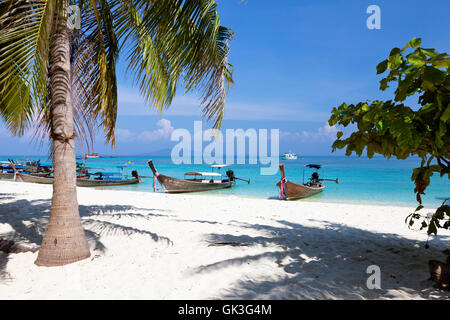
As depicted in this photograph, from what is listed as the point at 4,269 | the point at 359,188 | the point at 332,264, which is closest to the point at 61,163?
the point at 4,269

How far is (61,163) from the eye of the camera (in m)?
3.32

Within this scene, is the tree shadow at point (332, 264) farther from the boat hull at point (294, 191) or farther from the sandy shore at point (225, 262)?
the boat hull at point (294, 191)

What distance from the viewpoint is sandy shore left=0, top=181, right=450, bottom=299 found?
270cm

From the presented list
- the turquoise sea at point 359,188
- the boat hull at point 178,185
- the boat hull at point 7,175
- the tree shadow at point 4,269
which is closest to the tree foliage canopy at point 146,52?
the tree shadow at point 4,269

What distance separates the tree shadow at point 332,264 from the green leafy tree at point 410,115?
32.5 inches

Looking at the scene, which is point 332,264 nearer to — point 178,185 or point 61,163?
point 61,163

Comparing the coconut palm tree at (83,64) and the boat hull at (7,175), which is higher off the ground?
the coconut palm tree at (83,64)

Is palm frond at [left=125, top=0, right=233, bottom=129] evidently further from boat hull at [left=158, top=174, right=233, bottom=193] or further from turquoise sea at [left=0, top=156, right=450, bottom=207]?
boat hull at [left=158, top=174, right=233, bottom=193]

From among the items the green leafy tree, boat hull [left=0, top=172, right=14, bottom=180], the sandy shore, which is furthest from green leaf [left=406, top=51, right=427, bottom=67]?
boat hull [left=0, top=172, right=14, bottom=180]

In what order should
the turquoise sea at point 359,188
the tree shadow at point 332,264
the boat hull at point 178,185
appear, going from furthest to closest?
1. the boat hull at point 178,185
2. the turquoise sea at point 359,188
3. the tree shadow at point 332,264

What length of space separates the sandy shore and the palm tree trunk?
8.2 inches

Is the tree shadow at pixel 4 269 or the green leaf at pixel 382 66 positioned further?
the tree shadow at pixel 4 269

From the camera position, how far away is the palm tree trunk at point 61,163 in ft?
10.9
